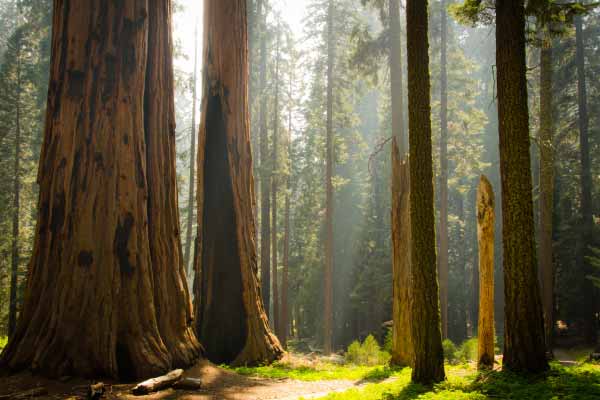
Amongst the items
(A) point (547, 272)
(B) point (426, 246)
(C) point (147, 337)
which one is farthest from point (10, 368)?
(A) point (547, 272)

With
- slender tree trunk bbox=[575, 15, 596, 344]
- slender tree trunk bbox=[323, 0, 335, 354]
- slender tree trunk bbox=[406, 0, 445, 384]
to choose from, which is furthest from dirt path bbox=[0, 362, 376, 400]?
slender tree trunk bbox=[575, 15, 596, 344]

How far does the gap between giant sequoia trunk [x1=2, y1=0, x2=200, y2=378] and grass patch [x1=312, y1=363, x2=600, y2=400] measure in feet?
10.3

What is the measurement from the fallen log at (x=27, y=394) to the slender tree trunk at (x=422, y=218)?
4.97m

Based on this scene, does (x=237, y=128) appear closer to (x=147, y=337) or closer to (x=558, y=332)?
(x=147, y=337)

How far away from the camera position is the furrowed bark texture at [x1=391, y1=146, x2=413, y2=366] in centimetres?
1013

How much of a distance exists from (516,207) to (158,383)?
5.86 meters

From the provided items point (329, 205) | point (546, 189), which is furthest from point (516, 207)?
point (329, 205)

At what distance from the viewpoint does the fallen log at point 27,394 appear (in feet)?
17.7

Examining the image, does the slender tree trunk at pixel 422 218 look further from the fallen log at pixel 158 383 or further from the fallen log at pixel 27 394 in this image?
the fallen log at pixel 27 394

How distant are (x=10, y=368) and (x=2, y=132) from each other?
69.0 feet

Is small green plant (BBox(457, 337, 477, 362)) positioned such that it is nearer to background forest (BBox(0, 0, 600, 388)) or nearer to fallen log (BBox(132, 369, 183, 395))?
background forest (BBox(0, 0, 600, 388))

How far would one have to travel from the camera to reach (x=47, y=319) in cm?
656

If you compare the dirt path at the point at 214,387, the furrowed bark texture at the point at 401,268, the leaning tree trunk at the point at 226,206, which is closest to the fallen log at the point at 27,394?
the dirt path at the point at 214,387

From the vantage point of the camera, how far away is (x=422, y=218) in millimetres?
7066
